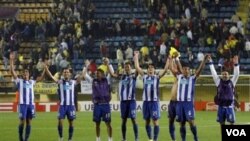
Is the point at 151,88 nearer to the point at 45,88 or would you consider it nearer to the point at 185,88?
the point at 185,88

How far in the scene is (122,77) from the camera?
18875 millimetres

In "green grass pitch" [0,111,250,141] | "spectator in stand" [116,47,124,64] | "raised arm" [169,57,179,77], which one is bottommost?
"green grass pitch" [0,111,250,141]

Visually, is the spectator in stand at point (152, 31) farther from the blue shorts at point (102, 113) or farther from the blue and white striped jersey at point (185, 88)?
the blue and white striped jersey at point (185, 88)

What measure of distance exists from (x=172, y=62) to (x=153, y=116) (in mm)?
1595

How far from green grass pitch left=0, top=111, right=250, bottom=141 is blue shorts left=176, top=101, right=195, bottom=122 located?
113 inches

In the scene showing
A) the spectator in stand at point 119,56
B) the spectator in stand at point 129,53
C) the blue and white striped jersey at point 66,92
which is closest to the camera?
the blue and white striped jersey at point 66,92

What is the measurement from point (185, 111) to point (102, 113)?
2472mm

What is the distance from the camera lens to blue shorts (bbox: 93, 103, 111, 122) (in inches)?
725

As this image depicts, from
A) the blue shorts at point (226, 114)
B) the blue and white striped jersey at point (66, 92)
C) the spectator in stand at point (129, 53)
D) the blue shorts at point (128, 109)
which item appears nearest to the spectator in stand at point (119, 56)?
the spectator in stand at point (129, 53)

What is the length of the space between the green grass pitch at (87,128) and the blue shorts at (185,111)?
113 inches

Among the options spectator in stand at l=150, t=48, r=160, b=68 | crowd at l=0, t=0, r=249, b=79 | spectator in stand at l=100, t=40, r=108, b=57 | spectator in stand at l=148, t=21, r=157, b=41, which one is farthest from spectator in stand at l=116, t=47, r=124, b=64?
spectator in stand at l=148, t=21, r=157, b=41

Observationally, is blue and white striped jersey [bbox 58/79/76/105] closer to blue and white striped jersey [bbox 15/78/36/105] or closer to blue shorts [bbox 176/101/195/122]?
blue and white striped jersey [bbox 15/78/36/105]

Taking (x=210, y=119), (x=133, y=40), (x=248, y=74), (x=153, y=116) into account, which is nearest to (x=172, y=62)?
(x=153, y=116)

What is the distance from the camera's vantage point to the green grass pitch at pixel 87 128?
20997mm
